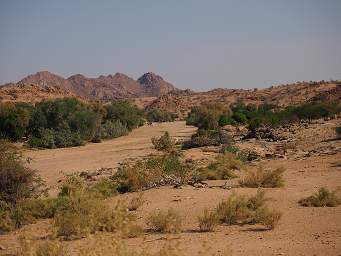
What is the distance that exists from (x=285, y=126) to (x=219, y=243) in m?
26.9

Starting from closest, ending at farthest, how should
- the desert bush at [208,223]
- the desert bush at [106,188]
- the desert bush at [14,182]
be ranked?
the desert bush at [208,223] < the desert bush at [14,182] < the desert bush at [106,188]

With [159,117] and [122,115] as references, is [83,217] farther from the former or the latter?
[159,117]

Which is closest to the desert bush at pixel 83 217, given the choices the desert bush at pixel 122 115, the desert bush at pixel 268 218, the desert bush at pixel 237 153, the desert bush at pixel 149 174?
the desert bush at pixel 268 218

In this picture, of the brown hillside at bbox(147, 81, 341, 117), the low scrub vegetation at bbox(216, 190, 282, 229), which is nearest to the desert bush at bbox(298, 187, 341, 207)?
the low scrub vegetation at bbox(216, 190, 282, 229)

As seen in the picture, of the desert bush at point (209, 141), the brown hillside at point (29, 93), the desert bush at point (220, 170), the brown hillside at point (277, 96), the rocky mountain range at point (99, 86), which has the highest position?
the rocky mountain range at point (99, 86)

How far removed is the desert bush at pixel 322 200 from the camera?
12.1 metres

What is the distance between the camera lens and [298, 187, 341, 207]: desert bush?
12086 millimetres

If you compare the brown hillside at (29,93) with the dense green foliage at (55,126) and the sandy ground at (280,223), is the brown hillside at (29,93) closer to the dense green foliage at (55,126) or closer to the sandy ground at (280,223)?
the dense green foliage at (55,126)

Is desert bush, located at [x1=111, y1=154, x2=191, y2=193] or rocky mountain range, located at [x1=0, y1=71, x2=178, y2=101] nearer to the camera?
desert bush, located at [x1=111, y1=154, x2=191, y2=193]

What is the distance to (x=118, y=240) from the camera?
6.65 m

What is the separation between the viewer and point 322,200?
12172 millimetres

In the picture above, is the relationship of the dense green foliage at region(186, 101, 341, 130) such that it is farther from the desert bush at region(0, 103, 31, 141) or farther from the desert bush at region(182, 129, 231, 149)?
the desert bush at region(0, 103, 31, 141)

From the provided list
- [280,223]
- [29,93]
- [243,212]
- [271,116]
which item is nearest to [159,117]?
[29,93]

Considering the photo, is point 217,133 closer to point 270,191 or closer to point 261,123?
point 261,123
